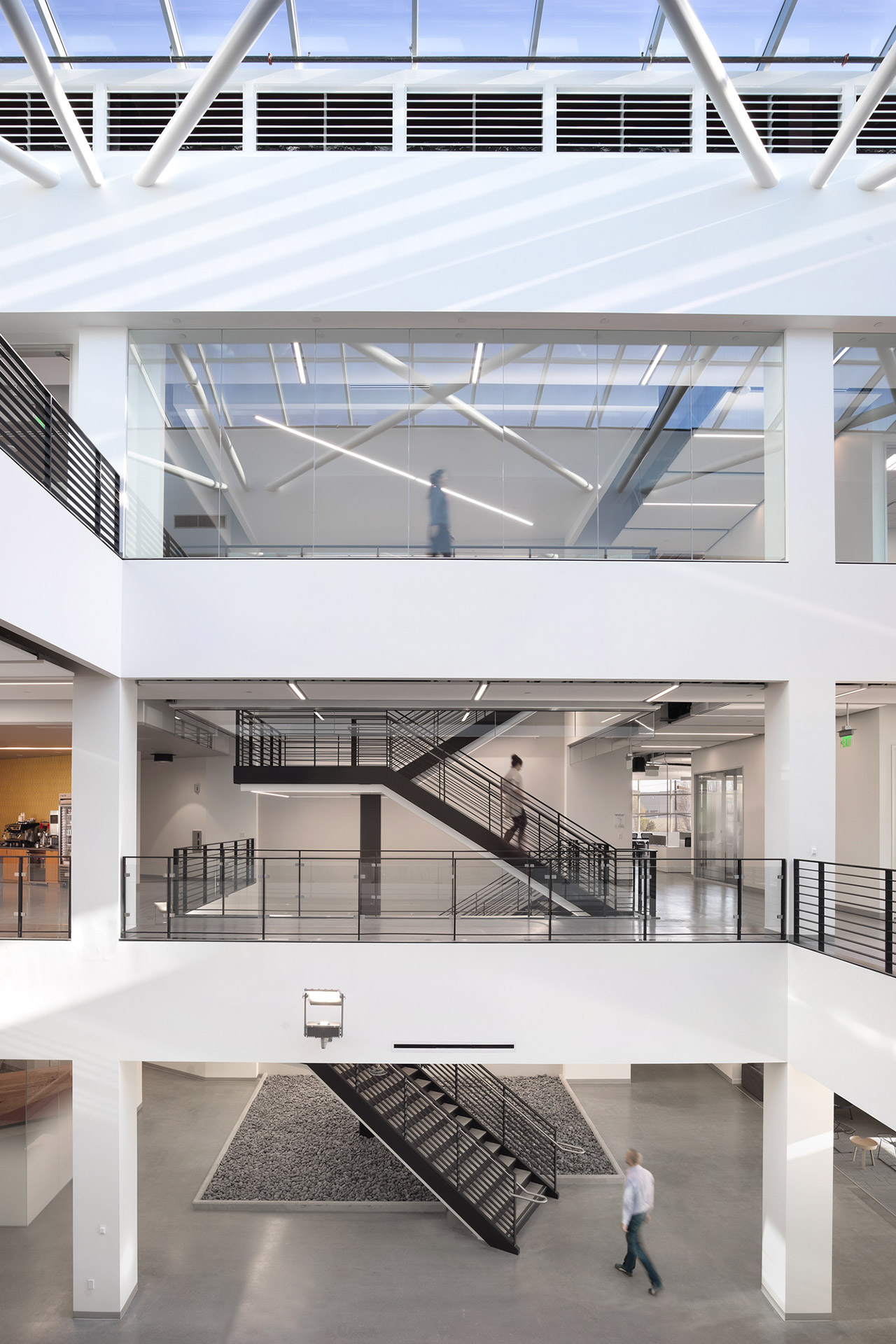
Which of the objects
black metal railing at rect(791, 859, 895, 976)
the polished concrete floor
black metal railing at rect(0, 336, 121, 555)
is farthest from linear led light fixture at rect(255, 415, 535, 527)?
the polished concrete floor

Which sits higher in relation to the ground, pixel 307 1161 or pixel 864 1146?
pixel 864 1146

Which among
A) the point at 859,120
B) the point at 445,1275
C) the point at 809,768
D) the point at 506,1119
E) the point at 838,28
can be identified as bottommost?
the point at 445,1275

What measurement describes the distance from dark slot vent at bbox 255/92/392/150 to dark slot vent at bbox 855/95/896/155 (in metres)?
5.95

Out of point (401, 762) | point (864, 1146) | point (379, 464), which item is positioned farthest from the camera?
point (401, 762)

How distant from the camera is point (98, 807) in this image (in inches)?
394

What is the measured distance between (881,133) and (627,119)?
317 centimetres

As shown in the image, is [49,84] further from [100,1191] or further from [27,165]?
[100,1191]

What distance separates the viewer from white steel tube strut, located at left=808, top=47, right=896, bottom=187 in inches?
331

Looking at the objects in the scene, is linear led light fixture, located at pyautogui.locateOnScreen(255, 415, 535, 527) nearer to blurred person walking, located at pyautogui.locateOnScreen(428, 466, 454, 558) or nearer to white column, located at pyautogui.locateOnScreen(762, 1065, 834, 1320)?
blurred person walking, located at pyautogui.locateOnScreen(428, 466, 454, 558)

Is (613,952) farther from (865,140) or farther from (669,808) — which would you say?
(669,808)

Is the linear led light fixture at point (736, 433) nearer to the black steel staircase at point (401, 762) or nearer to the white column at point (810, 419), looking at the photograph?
the white column at point (810, 419)

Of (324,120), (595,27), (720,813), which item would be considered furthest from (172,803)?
(595,27)

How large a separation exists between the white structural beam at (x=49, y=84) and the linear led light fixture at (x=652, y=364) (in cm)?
684

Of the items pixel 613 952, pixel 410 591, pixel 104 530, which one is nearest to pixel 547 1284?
pixel 613 952
